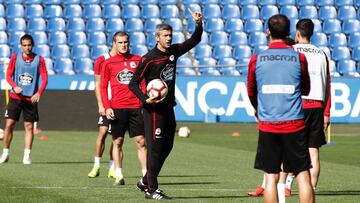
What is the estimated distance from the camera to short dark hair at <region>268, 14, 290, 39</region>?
938 centimetres

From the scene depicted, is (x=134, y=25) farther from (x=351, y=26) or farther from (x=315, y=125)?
(x=315, y=125)

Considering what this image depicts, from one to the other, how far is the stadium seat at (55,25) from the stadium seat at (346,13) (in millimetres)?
9149

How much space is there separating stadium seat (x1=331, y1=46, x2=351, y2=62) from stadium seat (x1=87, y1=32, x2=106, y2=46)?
24.3 feet

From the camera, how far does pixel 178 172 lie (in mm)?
16500

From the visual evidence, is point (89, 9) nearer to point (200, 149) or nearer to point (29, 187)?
point (200, 149)

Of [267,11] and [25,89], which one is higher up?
[267,11]

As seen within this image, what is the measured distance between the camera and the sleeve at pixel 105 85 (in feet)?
47.0

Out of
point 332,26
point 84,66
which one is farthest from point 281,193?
point 332,26

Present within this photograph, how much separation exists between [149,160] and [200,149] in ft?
31.3

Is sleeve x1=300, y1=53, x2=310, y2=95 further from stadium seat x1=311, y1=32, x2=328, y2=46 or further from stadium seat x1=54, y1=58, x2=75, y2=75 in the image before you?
stadium seat x1=311, y1=32, x2=328, y2=46

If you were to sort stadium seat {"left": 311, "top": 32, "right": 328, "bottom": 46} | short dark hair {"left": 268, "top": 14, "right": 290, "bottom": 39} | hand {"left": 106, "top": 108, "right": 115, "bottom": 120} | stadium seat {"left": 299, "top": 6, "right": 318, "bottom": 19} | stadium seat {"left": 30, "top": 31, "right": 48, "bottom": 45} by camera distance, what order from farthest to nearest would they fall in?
stadium seat {"left": 299, "top": 6, "right": 318, "bottom": 19} → stadium seat {"left": 311, "top": 32, "right": 328, "bottom": 46} → stadium seat {"left": 30, "top": 31, "right": 48, "bottom": 45} → hand {"left": 106, "top": 108, "right": 115, "bottom": 120} → short dark hair {"left": 268, "top": 14, "right": 290, "bottom": 39}

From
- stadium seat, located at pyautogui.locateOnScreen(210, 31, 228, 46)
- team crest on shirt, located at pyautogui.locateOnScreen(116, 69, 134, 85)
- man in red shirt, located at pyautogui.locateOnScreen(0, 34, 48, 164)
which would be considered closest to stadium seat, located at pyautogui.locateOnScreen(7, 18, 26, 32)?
stadium seat, located at pyautogui.locateOnScreen(210, 31, 228, 46)

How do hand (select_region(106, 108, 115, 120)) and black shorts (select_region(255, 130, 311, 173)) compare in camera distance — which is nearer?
black shorts (select_region(255, 130, 311, 173))

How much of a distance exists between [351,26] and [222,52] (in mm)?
4542
